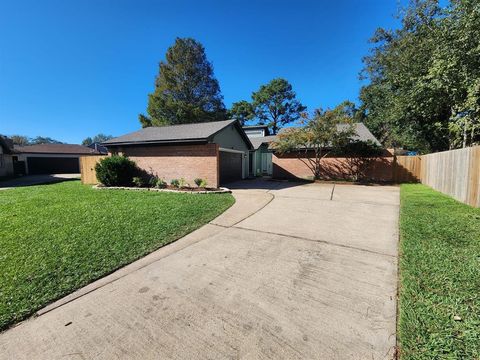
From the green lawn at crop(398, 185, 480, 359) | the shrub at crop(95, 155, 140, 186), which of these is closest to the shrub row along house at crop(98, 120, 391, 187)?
the shrub at crop(95, 155, 140, 186)

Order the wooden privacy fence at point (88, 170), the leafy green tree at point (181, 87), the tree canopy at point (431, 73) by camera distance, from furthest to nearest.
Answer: the leafy green tree at point (181, 87)
the wooden privacy fence at point (88, 170)
the tree canopy at point (431, 73)

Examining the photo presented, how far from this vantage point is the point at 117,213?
6.64m

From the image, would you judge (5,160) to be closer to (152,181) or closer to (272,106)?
(152,181)

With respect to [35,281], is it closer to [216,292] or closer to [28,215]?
[216,292]

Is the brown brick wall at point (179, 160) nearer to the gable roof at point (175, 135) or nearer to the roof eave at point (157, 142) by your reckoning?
the roof eave at point (157, 142)

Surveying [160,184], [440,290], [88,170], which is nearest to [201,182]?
[160,184]

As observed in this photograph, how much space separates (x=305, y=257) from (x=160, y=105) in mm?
28661

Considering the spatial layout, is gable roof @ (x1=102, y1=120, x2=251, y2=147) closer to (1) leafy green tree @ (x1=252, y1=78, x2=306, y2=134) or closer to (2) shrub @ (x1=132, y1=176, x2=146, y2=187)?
(2) shrub @ (x1=132, y1=176, x2=146, y2=187)

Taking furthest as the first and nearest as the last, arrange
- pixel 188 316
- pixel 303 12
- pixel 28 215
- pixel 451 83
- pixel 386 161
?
pixel 386 161 → pixel 303 12 → pixel 451 83 → pixel 28 215 → pixel 188 316

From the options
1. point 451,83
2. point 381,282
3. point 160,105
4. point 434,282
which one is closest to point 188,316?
point 381,282

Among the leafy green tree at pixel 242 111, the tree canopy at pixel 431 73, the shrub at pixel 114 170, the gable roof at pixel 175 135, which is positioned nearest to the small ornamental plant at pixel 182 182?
the gable roof at pixel 175 135

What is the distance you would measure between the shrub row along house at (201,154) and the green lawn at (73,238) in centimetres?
398

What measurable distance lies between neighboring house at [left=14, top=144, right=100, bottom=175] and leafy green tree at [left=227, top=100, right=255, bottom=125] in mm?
23101

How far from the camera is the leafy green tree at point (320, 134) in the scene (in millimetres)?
13750
